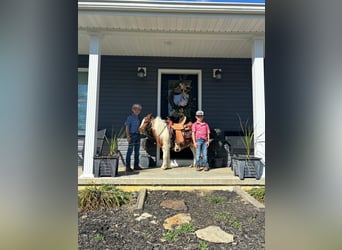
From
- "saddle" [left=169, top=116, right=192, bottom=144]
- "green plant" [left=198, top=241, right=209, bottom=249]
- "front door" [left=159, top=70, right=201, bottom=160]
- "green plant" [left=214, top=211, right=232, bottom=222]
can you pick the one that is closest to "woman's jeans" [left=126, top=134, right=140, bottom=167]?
"saddle" [left=169, top=116, right=192, bottom=144]

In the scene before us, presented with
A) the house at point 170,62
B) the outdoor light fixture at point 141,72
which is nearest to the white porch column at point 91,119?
the house at point 170,62

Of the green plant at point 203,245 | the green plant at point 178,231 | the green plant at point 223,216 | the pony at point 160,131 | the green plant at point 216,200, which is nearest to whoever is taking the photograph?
the green plant at point 203,245

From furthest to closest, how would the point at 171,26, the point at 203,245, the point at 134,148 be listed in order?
the point at 134,148, the point at 171,26, the point at 203,245

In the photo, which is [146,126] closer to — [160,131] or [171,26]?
[160,131]

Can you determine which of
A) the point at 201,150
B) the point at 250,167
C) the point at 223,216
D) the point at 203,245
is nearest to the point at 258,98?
the point at 250,167

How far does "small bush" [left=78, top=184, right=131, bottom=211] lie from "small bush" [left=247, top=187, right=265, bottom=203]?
1.77 m

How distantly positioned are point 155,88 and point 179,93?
57 centimetres

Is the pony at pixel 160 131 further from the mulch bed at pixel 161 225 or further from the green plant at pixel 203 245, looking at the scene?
the green plant at pixel 203 245

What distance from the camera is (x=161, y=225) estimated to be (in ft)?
9.54

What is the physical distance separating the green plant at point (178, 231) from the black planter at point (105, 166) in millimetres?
1970

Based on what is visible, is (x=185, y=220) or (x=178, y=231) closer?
(x=178, y=231)

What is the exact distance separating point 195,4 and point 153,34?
103cm

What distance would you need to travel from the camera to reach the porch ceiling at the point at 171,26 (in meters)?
4.26
